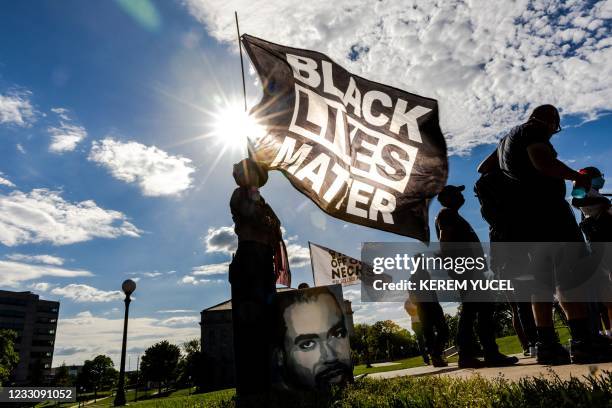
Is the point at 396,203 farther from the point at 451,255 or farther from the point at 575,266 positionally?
the point at 575,266

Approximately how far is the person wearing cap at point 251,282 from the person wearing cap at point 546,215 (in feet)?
9.39

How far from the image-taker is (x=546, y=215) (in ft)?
10.9

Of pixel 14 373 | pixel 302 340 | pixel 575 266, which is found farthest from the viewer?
pixel 14 373

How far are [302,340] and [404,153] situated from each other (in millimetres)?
3481

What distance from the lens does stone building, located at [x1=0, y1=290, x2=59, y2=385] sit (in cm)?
10056

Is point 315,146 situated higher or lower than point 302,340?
higher

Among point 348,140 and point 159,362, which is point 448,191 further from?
point 159,362

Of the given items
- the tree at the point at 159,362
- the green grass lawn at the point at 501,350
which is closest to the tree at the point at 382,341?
the tree at the point at 159,362

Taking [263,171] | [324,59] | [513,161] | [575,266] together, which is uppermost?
[324,59]

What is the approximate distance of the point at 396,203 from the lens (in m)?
5.91

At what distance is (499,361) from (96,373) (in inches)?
4478

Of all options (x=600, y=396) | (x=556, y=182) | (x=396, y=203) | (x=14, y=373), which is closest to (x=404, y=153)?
(x=396, y=203)

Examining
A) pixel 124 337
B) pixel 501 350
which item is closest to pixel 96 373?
pixel 124 337

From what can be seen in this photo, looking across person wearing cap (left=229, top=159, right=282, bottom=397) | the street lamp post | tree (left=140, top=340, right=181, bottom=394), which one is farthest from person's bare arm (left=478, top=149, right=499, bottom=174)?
tree (left=140, top=340, right=181, bottom=394)
